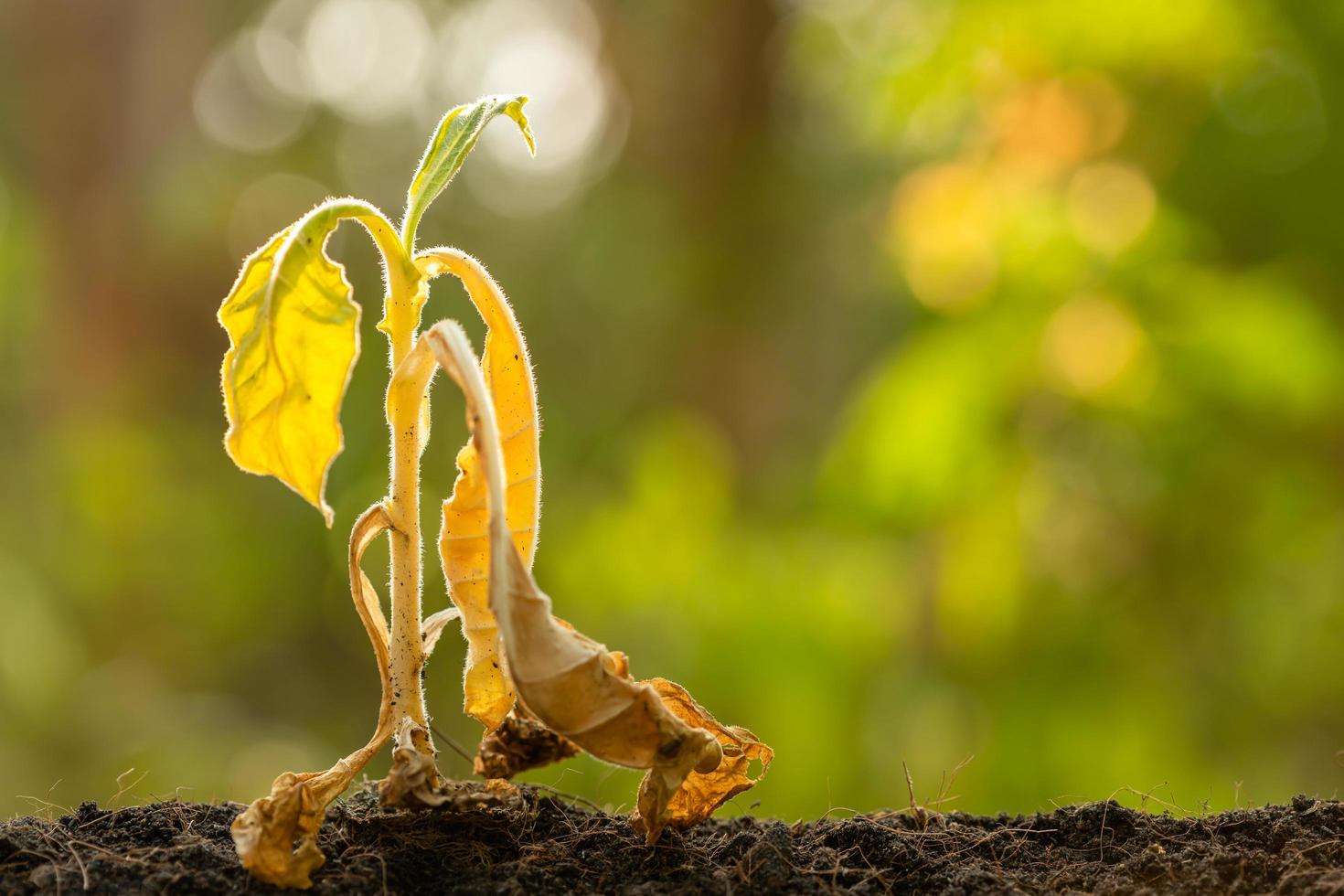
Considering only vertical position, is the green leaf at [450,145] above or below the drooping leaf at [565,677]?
above

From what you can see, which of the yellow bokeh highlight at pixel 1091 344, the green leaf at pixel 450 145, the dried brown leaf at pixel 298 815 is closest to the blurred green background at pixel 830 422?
the yellow bokeh highlight at pixel 1091 344

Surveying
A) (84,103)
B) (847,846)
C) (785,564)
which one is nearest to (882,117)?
(785,564)

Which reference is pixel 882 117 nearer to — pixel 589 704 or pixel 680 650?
pixel 680 650

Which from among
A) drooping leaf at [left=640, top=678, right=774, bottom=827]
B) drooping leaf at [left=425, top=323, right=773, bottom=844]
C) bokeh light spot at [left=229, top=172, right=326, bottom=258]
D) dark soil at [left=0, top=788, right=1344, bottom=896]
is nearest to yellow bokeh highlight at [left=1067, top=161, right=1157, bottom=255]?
dark soil at [left=0, top=788, right=1344, bottom=896]

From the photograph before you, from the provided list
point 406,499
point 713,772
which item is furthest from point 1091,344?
point 406,499

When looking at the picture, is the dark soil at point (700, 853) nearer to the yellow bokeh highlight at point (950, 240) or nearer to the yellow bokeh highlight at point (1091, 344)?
the yellow bokeh highlight at point (1091, 344)

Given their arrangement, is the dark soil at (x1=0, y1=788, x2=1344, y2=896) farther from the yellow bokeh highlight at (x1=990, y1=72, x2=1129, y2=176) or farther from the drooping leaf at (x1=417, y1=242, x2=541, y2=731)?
the yellow bokeh highlight at (x1=990, y1=72, x2=1129, y2=176)

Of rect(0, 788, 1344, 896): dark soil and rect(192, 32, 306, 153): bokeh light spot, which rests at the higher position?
rect(192, 32, 306, 153): bokeh light spot
